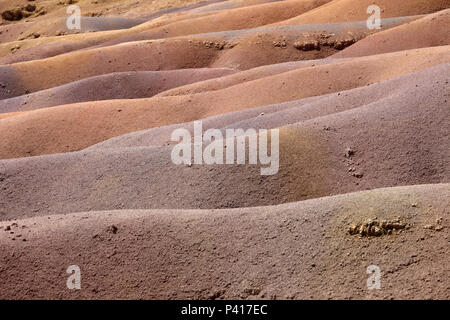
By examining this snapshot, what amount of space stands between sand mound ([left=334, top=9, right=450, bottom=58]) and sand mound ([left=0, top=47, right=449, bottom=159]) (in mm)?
3929

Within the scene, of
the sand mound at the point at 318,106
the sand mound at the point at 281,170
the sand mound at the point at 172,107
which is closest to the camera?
the sand mound at the point at 281,170

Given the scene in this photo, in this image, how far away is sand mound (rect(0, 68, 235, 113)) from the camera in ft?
65.5

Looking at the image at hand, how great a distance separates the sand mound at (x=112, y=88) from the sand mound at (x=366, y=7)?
5.81m

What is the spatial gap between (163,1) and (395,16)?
21190mm

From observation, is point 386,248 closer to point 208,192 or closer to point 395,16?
Answer: point 208,192

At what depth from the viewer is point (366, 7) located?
24234mm

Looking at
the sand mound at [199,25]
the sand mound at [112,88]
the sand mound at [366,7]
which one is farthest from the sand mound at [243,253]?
the sand mound at [199,25]

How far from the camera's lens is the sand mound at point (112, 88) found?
1997 centimetres

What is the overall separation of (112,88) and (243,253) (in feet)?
48.9

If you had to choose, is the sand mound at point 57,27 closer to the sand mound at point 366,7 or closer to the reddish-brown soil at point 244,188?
the sand mound at point 366,7

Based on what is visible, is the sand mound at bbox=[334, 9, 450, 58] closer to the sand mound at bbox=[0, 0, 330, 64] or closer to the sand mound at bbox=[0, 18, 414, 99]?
the sand mound at bbox=[0, 18, 414, 99]

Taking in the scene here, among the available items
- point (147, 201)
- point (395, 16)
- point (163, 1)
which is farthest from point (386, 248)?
point (163, 1)

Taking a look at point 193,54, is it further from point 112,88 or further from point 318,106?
point 318,106

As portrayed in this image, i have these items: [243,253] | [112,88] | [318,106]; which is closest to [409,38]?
[318,106]
